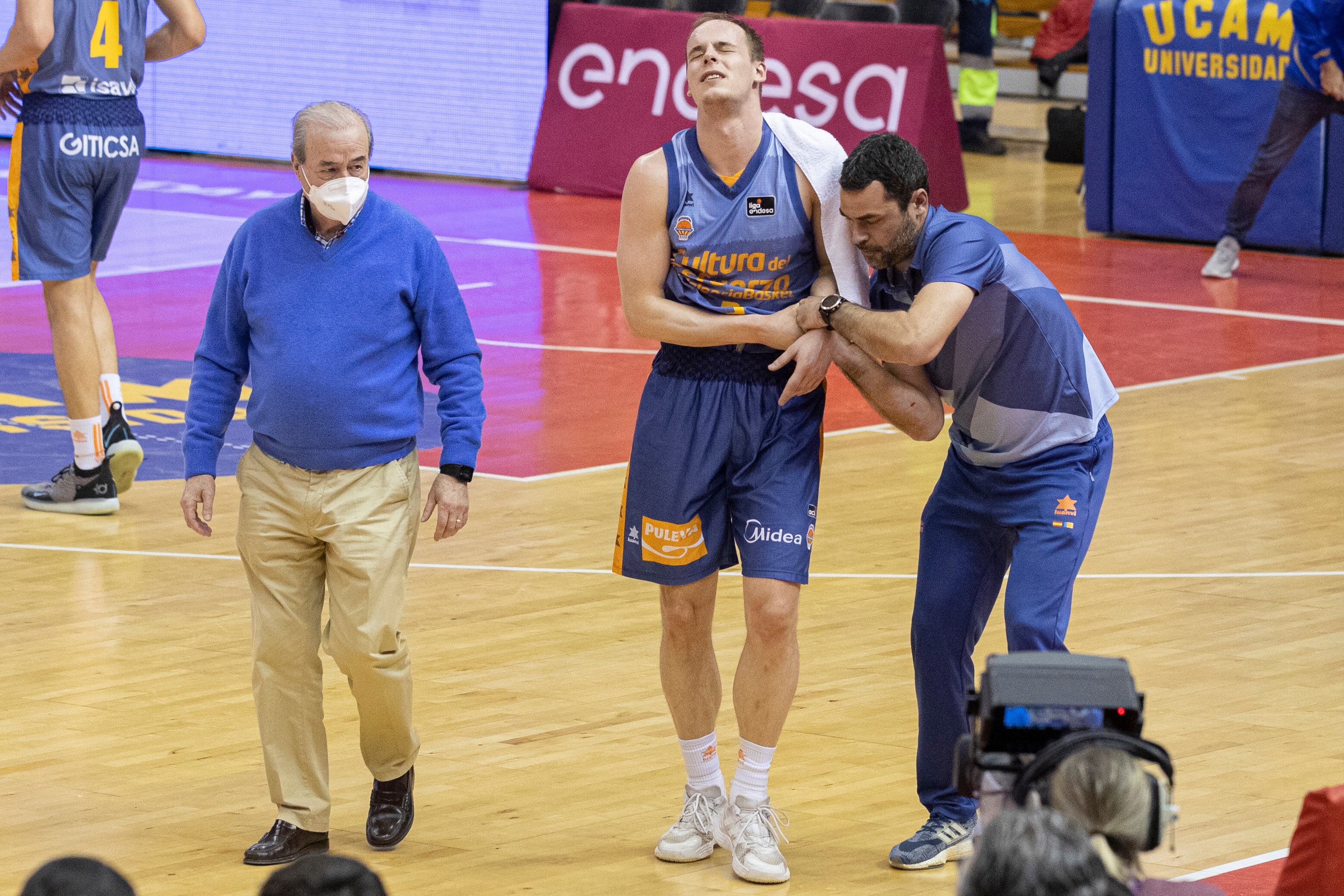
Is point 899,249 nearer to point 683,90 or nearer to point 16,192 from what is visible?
point 16,192

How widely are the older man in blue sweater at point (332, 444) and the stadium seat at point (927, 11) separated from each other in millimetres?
13958

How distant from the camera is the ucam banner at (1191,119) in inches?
599

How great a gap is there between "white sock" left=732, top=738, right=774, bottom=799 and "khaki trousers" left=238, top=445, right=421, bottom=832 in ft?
2.66

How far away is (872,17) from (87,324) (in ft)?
34.7

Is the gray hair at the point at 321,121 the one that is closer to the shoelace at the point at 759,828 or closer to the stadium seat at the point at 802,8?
the shoelace at the point at 759,828

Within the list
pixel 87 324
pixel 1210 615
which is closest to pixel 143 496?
pixel 87 324

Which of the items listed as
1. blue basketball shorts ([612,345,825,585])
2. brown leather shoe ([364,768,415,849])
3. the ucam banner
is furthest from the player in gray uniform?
the ucam banner

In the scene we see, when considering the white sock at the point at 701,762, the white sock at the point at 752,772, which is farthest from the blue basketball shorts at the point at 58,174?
the white sock at the point at 752,772

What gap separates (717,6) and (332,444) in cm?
1319

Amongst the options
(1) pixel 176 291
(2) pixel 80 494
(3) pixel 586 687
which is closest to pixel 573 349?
(1) pixel 176 291

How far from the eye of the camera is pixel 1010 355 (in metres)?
5.10

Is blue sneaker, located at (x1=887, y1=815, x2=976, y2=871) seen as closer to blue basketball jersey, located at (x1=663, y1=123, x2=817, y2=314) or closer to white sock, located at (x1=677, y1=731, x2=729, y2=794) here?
white sock, located at (x1=677, y1=731, x2=729, y2=794)

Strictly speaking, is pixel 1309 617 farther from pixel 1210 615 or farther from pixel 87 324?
pixel 87 324

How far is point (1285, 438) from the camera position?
1017 centimetres
